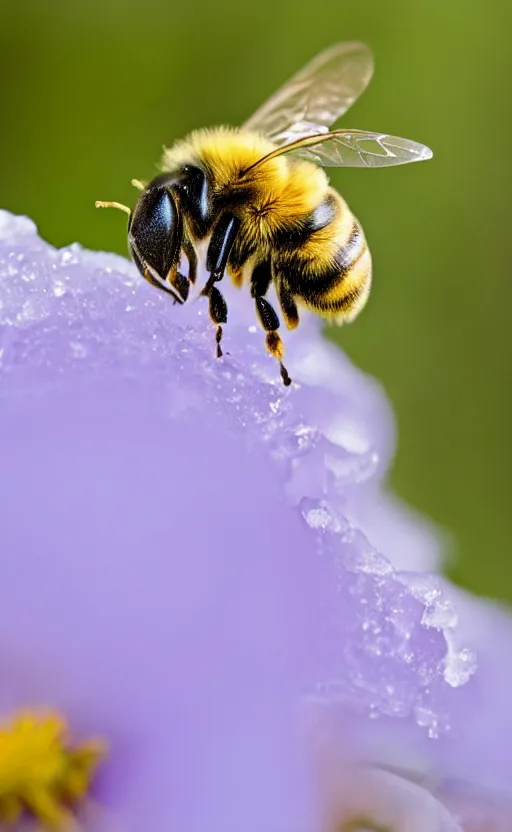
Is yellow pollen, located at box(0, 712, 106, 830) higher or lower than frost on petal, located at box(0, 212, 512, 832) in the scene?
lower

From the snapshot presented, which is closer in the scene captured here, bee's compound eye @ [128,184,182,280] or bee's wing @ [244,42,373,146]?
bee's compound eye @ [128,184,182,280]

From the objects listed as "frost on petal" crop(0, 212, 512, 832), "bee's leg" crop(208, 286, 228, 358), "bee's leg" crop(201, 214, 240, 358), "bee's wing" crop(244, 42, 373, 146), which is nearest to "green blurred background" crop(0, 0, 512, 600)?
"bee's wing" crop(244, 42, 373, 146)

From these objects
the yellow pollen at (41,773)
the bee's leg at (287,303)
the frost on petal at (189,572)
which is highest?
the bee's leg at (287,303)

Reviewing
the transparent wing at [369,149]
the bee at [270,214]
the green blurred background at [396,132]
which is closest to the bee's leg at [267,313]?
the bee at [270,214]

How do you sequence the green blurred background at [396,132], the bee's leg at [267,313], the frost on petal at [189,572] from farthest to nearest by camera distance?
the green blurred background at [396,132], the bee's leg at [267,313], the frost on petal at [189,572]

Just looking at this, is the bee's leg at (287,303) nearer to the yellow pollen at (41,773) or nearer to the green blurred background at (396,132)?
the yellow pollen at (41,773)

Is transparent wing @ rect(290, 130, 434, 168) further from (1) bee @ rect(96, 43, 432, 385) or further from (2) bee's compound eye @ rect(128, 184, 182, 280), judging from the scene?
(2) bee's compound eye @ rect(128, 184, 182, 280)
